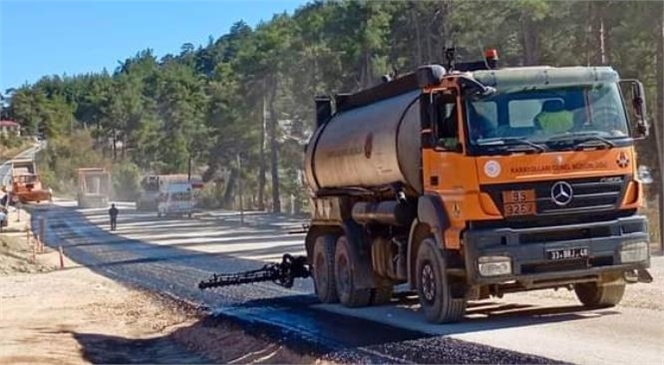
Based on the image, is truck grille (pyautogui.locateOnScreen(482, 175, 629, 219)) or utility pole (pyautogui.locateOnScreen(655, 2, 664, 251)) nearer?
truck grille (pyautogui.locateOnScreen(482, 175, 629, 219))

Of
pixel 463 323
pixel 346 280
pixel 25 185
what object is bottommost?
pixel 463 323

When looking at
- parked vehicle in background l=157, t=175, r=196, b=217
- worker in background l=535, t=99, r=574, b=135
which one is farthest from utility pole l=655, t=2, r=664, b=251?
parked vehicle in background l=157, t=175, r=196, b=217

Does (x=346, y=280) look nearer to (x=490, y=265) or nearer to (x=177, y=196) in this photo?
(x=490, y=265)

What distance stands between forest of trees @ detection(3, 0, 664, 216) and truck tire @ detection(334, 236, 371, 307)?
809 cm

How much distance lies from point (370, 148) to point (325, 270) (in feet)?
10.4

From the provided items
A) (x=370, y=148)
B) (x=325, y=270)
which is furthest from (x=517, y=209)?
(x=325, y=270)

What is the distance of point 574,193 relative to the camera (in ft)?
46.1

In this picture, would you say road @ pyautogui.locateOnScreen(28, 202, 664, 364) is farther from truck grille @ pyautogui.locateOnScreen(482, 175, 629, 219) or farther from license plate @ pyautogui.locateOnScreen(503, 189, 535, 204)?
license plate @ pyautogui.locateOnScreen(503, 189, 535, 204)

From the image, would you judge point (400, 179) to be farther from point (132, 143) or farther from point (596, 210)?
point (132, 143)

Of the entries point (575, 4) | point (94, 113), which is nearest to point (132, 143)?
point (94, 113)

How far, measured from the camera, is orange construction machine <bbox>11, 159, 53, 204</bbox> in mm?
84812

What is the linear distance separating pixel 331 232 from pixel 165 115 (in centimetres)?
9545

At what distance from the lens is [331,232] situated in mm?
19484

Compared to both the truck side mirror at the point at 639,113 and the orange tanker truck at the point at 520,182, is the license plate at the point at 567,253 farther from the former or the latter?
the truck side mirror at the point at 639,113
